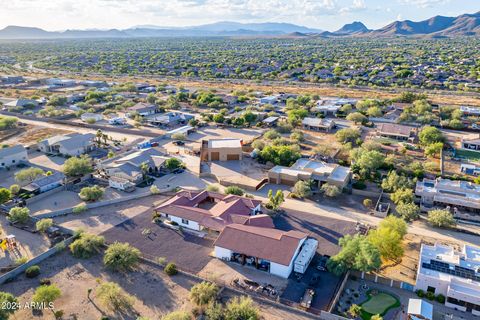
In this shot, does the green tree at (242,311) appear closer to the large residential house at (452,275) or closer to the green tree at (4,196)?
the large residential house at (452,275)

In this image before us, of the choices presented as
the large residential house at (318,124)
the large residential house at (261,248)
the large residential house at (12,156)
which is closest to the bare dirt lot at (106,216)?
the large residential house at (261,248)

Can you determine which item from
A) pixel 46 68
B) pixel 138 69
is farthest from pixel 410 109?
pixel 46 68

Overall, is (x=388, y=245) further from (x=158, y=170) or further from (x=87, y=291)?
(x=158, y=170)

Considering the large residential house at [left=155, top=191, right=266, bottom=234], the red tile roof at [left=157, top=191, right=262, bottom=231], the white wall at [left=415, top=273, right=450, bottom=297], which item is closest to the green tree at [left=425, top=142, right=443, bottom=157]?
the red tile roof at [left=157, top=191, right=262, bottom=231]

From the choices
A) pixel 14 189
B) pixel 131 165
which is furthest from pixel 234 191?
pixel 14 189

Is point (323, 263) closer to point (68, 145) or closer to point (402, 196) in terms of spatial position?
point (402, 196)
